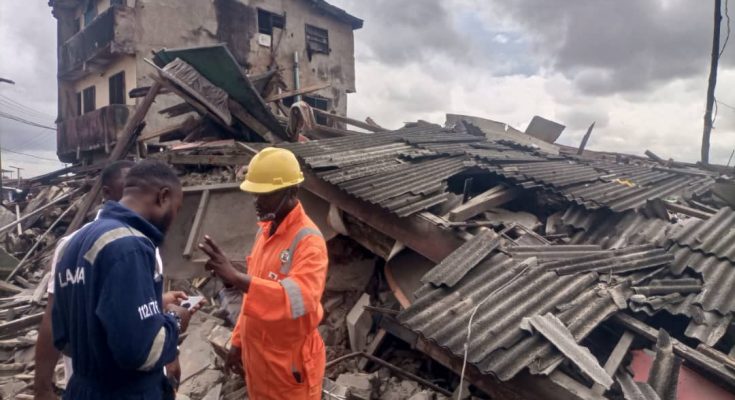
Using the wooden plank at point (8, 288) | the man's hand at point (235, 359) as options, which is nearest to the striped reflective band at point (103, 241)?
the man's hand at point (235, 359)

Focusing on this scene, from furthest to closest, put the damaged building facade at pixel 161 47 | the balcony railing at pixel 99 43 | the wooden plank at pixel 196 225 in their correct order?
the damaged building facade at pixel 161 47 < the balcony railing at pixel 99 43 < the wooden plank at pixel 196 225

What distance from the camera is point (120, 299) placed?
5.52ft

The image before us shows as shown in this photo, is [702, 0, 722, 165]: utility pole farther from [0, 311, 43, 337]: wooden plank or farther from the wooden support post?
[0, 311, 43, 337]: wooden plank

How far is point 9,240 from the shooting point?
9.79 meters

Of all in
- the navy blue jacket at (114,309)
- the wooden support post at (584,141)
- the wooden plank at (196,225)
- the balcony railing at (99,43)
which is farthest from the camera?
the balcony railing at (99,43)

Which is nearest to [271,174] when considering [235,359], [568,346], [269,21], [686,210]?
[235,359]

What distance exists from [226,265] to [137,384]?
2.02ft

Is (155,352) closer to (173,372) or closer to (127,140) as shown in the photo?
(173,372)

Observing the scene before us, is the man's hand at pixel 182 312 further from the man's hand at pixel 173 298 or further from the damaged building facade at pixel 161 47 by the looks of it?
the damaged building facade at pixel 161 47

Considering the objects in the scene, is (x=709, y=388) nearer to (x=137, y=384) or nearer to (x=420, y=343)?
(x=420, y=343)

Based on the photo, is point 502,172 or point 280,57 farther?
point 280,57

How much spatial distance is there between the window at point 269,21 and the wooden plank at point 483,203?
51.5 feet

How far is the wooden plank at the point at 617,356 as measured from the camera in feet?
8.22

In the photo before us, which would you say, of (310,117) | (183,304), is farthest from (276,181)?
(310,117)
